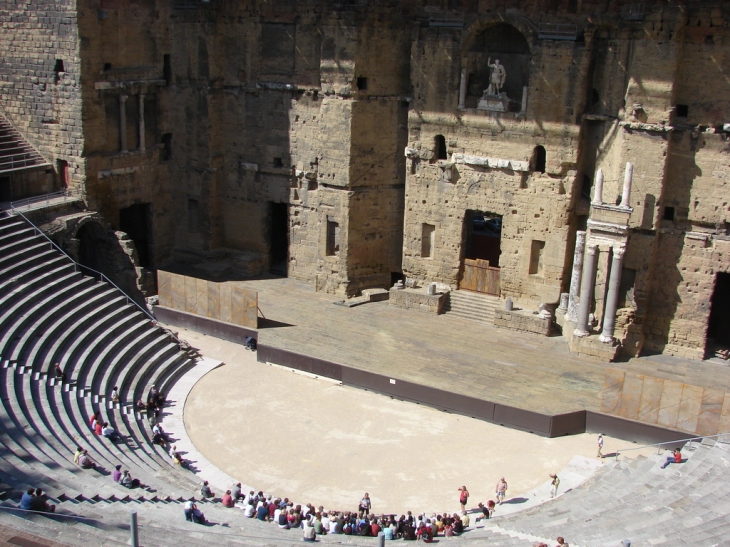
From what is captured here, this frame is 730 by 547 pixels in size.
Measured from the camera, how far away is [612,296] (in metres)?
25.4

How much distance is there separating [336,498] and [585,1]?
16.3 meters

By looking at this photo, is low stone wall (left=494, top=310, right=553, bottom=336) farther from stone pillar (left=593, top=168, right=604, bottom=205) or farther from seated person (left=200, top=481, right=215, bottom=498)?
seated person (left=200, top=481, right=215, bottom=498)

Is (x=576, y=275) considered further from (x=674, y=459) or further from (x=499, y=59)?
(x=674, y=459)

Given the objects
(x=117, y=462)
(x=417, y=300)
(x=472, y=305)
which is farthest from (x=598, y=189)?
(x=117, y=462)

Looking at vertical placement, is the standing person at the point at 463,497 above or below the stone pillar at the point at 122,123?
below

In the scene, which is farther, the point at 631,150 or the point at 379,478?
the point at 631,150

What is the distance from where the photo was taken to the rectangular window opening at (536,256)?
2805 centimetres

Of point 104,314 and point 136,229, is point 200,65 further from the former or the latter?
point 104,314

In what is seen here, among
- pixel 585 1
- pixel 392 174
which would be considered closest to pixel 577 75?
pixel 585 1

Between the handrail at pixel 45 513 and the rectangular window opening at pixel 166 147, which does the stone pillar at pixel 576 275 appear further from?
the handrail at pixel 45 513

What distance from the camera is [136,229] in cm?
3247

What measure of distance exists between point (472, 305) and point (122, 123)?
13.5 m

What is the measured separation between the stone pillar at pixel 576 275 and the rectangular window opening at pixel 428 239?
499 centimetres

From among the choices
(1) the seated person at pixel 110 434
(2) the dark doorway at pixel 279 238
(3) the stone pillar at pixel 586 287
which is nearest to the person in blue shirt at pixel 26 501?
(1) the seated person at pixel 110 434
